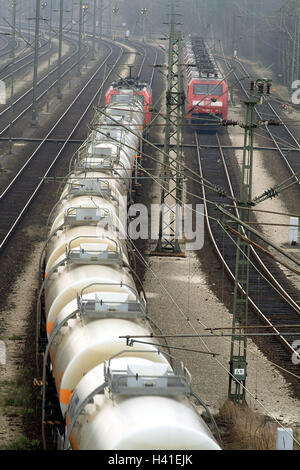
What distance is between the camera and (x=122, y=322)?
51.8 feet

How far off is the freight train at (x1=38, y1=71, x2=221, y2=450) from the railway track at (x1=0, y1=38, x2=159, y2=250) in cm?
282

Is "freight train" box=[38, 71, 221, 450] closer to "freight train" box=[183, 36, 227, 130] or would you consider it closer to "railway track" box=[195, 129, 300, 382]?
"railway track" box=[195, 129, 300, 382]

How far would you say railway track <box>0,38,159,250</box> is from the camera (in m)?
37.9

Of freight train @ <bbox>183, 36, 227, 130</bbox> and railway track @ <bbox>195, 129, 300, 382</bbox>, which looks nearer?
railway track @ <bbox>195, 129, 300, 382</bbox>

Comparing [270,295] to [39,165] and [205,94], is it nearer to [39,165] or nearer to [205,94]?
[39,165]

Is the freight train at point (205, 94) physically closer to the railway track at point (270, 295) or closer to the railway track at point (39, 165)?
the railway track at point (39, 165)

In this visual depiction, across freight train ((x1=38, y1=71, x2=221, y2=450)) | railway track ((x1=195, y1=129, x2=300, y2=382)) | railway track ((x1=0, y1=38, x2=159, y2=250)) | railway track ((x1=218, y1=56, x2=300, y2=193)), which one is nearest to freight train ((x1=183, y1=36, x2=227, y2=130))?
railway track ((x1=218, y1=56, x2=300, y2=193))

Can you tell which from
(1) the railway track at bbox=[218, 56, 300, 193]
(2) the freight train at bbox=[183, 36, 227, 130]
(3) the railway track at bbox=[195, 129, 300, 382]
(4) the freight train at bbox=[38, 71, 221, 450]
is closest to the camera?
(4) the freight train at bbox=[38, 71, 221, 450]

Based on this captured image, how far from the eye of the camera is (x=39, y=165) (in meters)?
47.6

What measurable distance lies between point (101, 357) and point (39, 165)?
3407 centimetres

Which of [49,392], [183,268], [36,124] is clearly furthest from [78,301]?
[36,124]

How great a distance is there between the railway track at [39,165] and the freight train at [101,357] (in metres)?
2.82

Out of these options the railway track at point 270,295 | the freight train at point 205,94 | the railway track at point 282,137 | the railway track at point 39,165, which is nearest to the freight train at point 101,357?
the railway track at point 39,165

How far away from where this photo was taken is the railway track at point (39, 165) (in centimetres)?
3786
